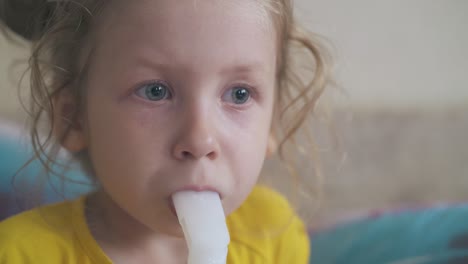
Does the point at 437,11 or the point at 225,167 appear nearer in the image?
the point at 225,167

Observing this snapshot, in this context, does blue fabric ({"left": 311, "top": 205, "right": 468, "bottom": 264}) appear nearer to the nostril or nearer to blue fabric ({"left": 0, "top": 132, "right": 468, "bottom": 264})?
blue fabric ({"left": 0, "top": 132, "right": 468, "bottom": 264})

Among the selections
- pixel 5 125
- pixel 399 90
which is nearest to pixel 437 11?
pixel 399 90

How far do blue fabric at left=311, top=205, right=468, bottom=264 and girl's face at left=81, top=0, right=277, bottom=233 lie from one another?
0.44 meters

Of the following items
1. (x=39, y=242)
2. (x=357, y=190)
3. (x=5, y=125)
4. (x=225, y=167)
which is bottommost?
(x=357, y=190)

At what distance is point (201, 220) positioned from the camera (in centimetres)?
63

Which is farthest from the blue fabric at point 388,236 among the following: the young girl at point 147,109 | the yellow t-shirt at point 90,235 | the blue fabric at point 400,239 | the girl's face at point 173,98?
the girl's face at point 173,98

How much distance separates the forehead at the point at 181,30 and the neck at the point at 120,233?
0.71ft

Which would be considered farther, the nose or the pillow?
the pillow

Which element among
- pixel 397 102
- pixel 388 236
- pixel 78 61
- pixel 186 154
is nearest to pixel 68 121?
pixel 78 61

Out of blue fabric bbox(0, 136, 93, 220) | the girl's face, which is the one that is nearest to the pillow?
blue fabric bbox(0, 136, 93, 220)

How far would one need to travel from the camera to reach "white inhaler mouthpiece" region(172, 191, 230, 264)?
2.00ft

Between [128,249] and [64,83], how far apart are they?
0.22 metres

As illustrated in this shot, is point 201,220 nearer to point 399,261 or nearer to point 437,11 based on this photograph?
point 399,261

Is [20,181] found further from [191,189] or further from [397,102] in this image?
[397,102]
